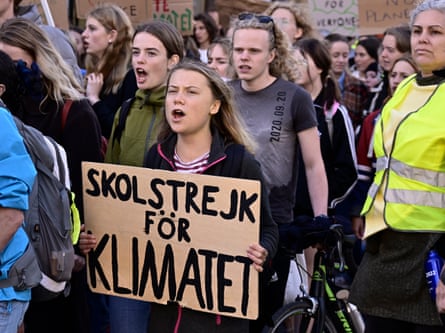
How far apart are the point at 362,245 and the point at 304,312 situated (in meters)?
2.62

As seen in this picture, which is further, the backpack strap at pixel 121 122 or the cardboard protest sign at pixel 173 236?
the backpack strap at pixel 121 122

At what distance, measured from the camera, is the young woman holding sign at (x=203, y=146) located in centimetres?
440

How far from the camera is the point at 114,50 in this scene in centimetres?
679

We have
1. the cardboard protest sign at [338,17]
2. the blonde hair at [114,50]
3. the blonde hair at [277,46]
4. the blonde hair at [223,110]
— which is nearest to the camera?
the blonde hair at [223,110]

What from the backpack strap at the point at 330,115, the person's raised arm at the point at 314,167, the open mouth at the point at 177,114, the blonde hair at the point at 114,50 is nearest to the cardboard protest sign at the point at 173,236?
the open mouth at the point at 177,114

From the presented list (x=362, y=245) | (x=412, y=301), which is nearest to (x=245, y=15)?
(x=412, y=301)

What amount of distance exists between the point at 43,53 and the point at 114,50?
1.90 meters

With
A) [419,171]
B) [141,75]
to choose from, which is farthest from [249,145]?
[141,75]

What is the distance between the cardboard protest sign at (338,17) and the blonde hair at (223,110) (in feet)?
18.6

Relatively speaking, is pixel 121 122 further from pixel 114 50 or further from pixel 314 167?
pixel 114 50

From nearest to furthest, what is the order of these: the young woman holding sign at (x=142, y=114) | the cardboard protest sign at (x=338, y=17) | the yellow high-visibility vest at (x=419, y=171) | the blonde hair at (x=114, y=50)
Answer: the yellow high-visibility vest at (x=419, y=171), the young woman holding sign at (x=142, y=114), the blonde hair at (x=114, y=50), the cardboard protest sign at (x=338, y=17)

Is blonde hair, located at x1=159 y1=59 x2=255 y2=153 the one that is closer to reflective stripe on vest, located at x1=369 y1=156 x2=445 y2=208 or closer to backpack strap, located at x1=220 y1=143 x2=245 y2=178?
backpack strap, located at x1=220 y1=143 x2=245 y2=178

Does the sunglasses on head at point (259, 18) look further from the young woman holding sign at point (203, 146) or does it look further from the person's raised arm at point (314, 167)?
the young woman holding sign at point (203, 146)

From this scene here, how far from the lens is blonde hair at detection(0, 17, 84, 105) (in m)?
4.89
